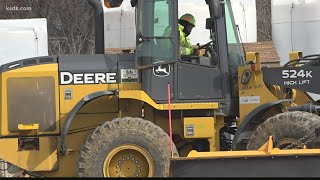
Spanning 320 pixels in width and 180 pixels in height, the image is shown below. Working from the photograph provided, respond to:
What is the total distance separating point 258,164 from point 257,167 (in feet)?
0.10

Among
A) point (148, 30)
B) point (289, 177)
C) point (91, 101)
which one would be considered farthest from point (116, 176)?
point (289, 177)

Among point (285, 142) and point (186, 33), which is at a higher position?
point (186, 33)

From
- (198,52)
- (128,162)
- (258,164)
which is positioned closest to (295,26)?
(198,52)

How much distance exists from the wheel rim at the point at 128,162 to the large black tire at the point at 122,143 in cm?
4

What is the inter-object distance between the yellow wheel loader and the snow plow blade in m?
1.61

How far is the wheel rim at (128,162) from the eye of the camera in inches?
288

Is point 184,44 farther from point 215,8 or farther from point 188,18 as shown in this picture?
point 215,8

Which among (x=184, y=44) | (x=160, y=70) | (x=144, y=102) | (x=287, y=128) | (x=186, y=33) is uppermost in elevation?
(x=186, y=33)

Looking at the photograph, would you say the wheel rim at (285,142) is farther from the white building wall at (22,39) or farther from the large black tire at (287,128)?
the white building wall at (22,39)

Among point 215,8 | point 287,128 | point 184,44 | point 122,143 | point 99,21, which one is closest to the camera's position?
point 287,128

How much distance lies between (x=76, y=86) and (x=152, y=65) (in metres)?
1.05

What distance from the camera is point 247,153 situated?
18.9 feet

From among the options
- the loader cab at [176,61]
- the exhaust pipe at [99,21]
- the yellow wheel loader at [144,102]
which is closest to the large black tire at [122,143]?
the yellow wheel loader at [144,102]

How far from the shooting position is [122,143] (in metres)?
7.32
